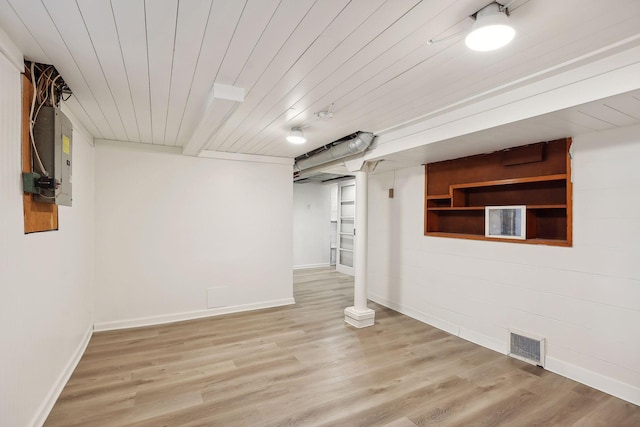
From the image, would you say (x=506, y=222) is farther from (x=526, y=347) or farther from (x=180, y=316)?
(x=180, y=316)

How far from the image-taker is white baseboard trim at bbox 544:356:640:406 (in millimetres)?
2293

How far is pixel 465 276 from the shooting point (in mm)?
3553

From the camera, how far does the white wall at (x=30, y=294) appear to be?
1.55 metres

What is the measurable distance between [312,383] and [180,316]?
2.32 metres

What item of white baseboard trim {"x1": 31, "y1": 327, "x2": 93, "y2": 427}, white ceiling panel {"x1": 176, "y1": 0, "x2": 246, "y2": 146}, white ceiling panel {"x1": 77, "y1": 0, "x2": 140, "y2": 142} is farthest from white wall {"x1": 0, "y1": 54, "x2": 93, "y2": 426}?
white ceiling panel {"x1": 176, "y1": 0, "x2": 246, "y2": 146}

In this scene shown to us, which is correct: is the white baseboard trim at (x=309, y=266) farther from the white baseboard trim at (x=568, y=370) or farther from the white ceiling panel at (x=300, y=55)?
the white ceiling panel at (x=300, y=55)

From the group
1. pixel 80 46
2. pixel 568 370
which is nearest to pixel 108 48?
pixel 80 46

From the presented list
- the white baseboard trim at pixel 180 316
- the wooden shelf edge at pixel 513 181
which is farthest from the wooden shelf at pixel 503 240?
the white baseboard trim at pixel 180 316

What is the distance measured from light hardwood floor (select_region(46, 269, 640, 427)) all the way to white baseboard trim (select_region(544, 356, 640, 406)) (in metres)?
0.09

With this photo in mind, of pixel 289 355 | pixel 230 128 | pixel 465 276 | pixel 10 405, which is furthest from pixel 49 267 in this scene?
pixel 465 276

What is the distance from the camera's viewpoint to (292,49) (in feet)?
5.55

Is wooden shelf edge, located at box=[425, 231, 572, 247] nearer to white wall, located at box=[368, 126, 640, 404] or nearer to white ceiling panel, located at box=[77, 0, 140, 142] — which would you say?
white wall, located at box=[368, 126, 640, 404]

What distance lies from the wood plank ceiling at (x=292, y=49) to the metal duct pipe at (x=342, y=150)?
0.66 metres

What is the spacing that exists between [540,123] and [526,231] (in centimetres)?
116
